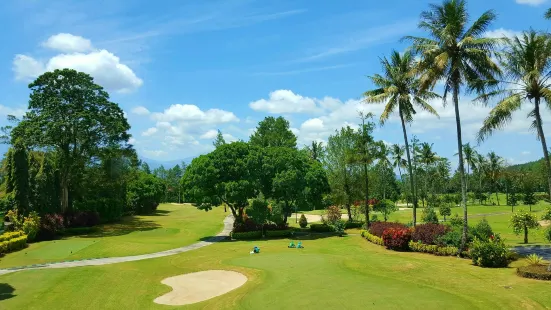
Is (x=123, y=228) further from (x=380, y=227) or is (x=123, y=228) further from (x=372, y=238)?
(x=380, y=227)

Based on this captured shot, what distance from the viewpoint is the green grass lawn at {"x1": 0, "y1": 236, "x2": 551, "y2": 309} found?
55.8ft

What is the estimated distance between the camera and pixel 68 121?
4825 cm

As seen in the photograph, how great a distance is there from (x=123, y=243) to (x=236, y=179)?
12.8 meters

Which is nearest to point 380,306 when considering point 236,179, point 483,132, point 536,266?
point 536,266

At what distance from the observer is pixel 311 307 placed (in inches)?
649

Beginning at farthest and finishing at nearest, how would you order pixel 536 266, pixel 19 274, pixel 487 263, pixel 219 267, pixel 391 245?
1. pixel 391 245
2. pixel 219 267
3. pixel 19 274
4. pixel 487 263
5. pixel 536 266

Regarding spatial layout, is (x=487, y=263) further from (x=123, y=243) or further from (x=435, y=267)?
(x=123, y=243)

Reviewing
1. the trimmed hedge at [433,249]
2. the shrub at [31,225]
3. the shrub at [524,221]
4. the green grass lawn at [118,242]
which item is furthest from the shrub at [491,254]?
the shrub at [31,225]

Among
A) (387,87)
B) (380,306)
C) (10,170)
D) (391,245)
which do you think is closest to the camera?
(380,306)

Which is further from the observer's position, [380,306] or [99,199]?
[99,199]

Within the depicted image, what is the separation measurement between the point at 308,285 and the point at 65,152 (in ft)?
137

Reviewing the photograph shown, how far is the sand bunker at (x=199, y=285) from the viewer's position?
65.2 ft

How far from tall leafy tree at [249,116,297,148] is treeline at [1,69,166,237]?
35.1 metres

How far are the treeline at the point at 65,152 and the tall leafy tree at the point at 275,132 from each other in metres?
35.1
